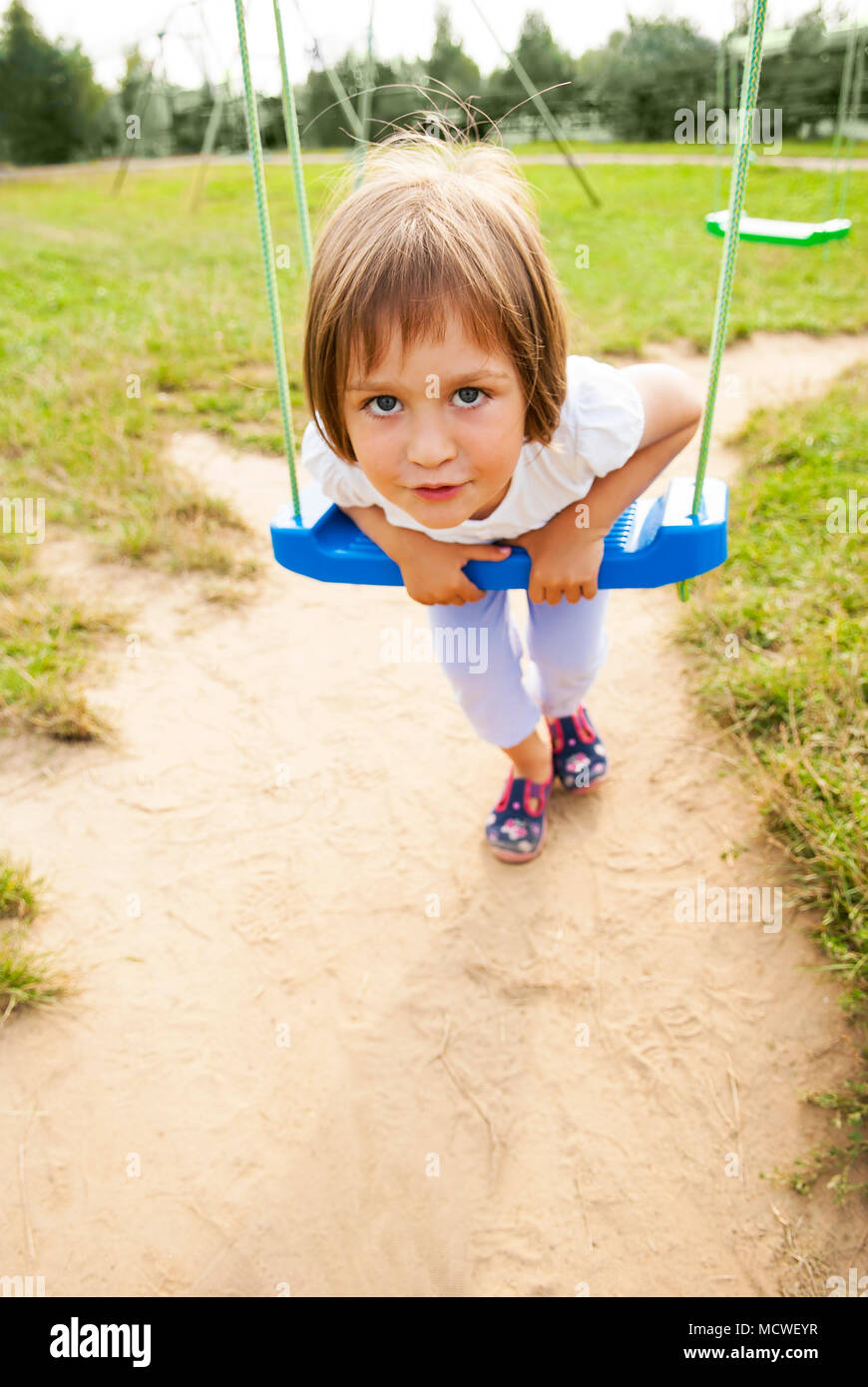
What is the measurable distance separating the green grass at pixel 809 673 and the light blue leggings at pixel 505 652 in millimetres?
460

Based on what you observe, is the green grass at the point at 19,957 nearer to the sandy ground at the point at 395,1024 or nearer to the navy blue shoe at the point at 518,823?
the sandy ground at the point at 395,1024

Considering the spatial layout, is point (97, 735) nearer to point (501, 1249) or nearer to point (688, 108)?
point (501, 1249)

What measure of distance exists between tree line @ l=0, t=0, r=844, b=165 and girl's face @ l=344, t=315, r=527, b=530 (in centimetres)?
843

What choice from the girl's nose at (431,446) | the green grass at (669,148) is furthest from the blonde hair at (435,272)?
the green grass at (669,148)

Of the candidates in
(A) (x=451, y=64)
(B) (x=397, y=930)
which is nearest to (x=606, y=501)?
(B) (x=397, y=930)

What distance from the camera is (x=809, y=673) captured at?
212 cm

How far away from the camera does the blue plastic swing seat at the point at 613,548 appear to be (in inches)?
53.0

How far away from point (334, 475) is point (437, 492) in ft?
1.12

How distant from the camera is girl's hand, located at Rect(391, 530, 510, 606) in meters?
1.46

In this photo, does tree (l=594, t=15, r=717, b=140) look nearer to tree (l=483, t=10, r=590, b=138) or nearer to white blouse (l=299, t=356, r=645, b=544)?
tree (l=483, t=10, r=590, b=138)

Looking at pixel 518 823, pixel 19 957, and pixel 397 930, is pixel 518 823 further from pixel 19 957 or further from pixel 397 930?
pixel 19 957

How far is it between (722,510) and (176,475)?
223 centimetres

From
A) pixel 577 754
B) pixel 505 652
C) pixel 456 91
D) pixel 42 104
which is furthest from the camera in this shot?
pixel 42 104

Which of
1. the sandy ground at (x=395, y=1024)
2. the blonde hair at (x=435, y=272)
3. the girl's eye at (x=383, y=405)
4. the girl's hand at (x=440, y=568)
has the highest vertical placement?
the blonde hair at (x=435, y=272)
